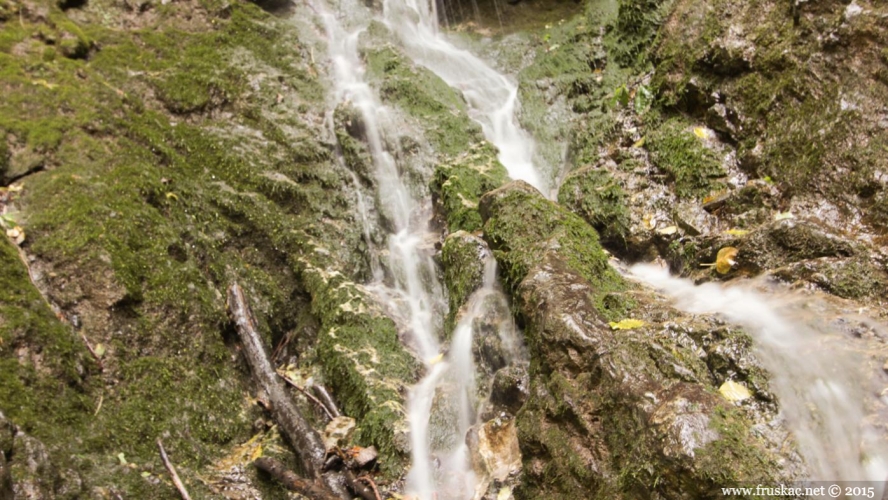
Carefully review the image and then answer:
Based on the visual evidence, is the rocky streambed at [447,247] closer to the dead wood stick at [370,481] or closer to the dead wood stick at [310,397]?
the dead wood stick at [310,397]

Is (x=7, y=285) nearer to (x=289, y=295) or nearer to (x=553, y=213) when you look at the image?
(x=289, y=295)

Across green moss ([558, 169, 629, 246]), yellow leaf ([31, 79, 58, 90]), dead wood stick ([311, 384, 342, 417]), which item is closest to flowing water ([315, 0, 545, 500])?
dead wood stick ([311, 384, 342, 417])

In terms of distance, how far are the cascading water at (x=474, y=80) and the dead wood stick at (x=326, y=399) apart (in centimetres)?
400

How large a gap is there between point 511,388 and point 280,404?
8.16ft

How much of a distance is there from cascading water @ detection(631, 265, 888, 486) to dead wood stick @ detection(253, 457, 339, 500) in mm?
3556

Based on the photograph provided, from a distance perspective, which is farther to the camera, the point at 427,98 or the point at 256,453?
the point at 427,98

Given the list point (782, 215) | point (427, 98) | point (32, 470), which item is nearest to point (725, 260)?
point (782, 215)

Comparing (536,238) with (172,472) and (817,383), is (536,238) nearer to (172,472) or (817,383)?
(817,383)

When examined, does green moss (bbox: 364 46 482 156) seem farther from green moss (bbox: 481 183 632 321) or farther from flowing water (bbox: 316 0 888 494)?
green moss (bbox: 481 183 632 321)

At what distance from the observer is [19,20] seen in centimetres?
804

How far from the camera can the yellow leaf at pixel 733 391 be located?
350 centimetres

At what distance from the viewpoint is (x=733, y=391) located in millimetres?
3547

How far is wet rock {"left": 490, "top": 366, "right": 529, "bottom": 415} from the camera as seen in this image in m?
4.77

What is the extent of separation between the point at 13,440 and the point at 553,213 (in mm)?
5064
